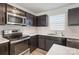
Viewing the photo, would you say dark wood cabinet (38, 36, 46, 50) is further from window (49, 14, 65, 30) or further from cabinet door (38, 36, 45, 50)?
window (49, 14, 65, 30)

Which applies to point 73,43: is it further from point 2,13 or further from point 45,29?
point 2,13

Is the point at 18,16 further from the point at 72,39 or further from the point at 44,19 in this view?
the point at 72,39

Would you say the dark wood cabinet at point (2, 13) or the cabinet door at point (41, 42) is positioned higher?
the dark wood cabinet at point (2, 13)

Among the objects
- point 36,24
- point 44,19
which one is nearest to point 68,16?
point 44,19

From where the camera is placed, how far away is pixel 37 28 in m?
2.23

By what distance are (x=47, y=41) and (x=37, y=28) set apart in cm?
61

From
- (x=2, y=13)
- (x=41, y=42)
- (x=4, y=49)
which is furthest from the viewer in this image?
(x=41, y=42)

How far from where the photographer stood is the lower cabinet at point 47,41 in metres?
1.64

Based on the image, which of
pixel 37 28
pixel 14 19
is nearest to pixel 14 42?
pixel 14 19

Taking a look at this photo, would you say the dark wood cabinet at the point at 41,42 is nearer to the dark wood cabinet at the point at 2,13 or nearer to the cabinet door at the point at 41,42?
the cabinet door at the point at 41,42

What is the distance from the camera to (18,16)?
4.49ft

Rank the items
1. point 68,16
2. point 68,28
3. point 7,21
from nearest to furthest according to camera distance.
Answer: point 7,21, point 68,16, point 68,28

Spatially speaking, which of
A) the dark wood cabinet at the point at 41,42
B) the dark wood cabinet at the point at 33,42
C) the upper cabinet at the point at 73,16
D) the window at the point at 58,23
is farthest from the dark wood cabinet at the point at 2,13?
the upper cabinet at the point at 73,16

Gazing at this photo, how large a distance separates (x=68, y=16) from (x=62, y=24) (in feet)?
0.86
